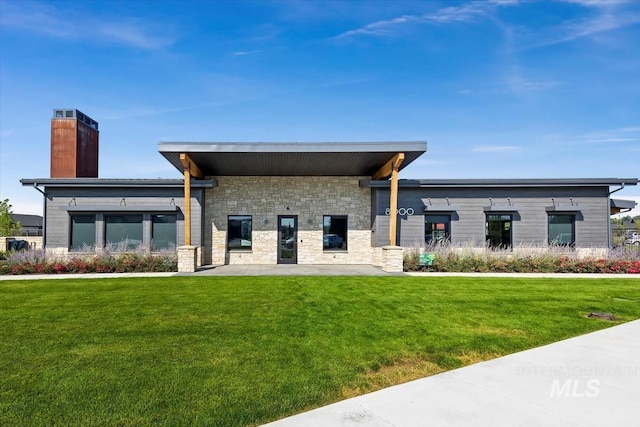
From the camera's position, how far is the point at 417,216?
17359mm

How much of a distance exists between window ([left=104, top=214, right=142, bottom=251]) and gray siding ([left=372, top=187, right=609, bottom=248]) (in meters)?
10.6

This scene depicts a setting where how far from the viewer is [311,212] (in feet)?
59.6

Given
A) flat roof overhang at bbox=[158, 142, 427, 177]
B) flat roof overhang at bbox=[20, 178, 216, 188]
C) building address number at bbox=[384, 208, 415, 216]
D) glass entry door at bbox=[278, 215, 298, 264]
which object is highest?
flat roof overhang at bbox=[158, 142, 427, 177]

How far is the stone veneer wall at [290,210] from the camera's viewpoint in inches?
708

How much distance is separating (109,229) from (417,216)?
13.7m

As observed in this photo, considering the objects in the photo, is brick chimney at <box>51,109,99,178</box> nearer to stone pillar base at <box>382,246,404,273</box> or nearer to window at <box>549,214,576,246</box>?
stone pillar base at <box>382,246,404,273</box>

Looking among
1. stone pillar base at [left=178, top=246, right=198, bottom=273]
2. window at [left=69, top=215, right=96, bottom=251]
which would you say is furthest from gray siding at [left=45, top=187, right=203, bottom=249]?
stone pillar base at [left=178, top=246, right=198, bottom=273]

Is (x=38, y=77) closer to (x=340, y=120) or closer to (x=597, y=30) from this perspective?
(x=340, y=120)

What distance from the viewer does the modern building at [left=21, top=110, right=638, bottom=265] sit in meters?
16.7

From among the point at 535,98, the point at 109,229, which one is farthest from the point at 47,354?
the point at 535,98

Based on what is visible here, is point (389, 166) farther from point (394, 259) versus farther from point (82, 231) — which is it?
point (82, 231)

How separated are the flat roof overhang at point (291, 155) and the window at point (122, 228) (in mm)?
3158

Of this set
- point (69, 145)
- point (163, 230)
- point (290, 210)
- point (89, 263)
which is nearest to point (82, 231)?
point (89, 263)

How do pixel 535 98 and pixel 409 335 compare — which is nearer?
pixel 409 335
